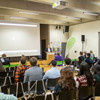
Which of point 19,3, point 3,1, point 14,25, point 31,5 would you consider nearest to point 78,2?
point 31,5

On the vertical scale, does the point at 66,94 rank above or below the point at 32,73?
below

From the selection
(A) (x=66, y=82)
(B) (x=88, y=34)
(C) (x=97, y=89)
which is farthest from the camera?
(B) (x=88, y=34)

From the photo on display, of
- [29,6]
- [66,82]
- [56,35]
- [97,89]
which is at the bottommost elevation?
[97,89]

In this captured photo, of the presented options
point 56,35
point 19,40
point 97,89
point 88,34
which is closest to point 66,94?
point 97,89

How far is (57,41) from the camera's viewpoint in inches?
495

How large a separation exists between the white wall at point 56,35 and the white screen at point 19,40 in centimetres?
196

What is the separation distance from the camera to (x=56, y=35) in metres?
12.5

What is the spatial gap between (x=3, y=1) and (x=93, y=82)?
5.66 m

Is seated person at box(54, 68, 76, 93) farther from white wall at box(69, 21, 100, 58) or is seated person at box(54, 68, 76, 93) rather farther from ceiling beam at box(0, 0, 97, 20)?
white wall at box(69, 21, 100, 58)

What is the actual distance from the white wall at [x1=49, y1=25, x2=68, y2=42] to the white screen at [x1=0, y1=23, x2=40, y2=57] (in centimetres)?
196

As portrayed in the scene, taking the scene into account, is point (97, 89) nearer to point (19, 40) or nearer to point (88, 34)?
point (19, 40)

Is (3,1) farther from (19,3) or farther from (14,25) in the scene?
(14,25)

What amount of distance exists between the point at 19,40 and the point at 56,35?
4.11 meters

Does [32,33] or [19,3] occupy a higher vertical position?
[19,3]
